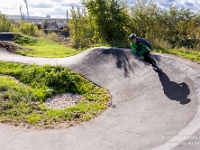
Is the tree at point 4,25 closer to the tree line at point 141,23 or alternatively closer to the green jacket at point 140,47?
the tree line at point 141,23

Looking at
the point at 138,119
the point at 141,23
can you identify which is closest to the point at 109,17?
the point at 141,23

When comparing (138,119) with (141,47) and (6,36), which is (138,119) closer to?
(141,47)

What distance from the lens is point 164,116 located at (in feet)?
17.6

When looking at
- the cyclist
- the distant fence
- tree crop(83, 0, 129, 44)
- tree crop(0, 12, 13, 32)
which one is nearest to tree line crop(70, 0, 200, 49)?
tree crop(83, 0, 129, 44)

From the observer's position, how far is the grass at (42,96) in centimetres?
627

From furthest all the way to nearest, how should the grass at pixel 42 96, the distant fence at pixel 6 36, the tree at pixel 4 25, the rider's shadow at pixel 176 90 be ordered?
the tree at pixel 4 25, the distant fence at pixel 6 36, the grass at pixel 42 96, the rider's shadow at pixel 176 90

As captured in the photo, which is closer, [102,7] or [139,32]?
[102,7]

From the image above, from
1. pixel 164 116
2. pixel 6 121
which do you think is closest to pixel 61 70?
pixel 6 121

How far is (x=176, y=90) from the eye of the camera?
21.6ft

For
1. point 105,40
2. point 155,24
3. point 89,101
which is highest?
point 155,24

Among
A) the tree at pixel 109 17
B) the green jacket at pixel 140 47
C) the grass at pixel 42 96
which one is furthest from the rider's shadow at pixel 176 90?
the tree at pixel 109 17

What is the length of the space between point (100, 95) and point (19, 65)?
5.55 meters

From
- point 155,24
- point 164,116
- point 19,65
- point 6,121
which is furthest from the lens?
point 155,24

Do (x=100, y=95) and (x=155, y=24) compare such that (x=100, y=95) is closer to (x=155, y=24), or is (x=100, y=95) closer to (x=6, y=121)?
(x=6, y=121)
